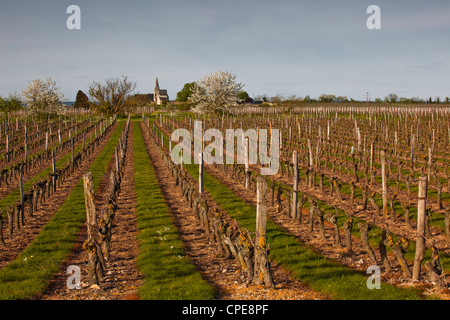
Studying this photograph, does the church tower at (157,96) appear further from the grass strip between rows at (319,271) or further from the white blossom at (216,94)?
the grass strip between rows at (319,271)

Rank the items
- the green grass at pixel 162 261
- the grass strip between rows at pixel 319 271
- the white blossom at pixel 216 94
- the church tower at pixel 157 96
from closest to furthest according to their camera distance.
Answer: the grass strip between rows at pixel 319 271, the green grass at pixel 162 261, the white blossom at pixel 216 94, the church tower at pixel 157 96

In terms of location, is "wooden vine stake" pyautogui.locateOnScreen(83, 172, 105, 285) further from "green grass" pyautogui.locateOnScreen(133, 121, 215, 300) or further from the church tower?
the church tower

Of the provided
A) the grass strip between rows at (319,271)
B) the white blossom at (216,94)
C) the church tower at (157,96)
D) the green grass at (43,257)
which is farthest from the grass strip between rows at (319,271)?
the church tower at (157,96)

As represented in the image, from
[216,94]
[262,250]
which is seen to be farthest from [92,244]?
[216,94]

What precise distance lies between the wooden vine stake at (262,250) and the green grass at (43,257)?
166 inches

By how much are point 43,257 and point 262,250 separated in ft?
17.9

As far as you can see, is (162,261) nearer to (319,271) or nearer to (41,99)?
(319,271)

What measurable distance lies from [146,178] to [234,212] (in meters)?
8.61

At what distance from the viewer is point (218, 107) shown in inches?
1959

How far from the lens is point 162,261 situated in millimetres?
9289

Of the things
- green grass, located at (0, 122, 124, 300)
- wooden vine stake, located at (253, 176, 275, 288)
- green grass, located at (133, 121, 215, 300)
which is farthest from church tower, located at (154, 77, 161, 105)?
wooden vine stake, located at (253, 176, 275, 288)

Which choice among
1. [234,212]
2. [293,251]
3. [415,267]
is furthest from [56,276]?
[415,267]

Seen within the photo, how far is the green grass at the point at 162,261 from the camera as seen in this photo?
7.48m
